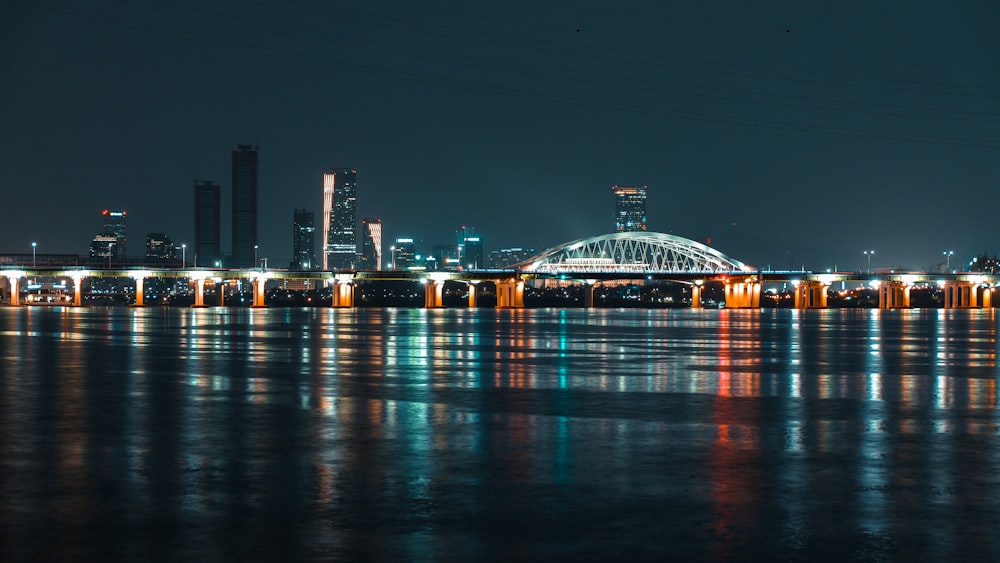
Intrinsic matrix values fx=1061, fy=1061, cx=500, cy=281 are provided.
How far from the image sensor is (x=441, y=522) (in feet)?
37.6

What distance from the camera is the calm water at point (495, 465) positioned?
1068cm

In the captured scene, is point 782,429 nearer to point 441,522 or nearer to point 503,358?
point 441,522

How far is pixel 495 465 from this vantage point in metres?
15.1

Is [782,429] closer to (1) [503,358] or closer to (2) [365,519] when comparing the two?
(2) [365,519]

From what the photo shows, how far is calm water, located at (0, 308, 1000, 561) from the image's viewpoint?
1068 centimetres

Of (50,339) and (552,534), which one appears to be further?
(50,339)

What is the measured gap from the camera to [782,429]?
63.0 ft

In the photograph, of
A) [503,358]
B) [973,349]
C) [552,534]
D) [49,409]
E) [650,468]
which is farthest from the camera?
[973,349]

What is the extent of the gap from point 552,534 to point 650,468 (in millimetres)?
4292

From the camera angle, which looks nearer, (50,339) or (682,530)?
(682,530)

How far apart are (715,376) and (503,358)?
10511 mm

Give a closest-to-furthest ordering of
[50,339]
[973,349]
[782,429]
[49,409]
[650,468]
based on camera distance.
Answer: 1. [650,468]
2. [782,429]
3. [49,409]
4. [973,349]
5. [50,339]

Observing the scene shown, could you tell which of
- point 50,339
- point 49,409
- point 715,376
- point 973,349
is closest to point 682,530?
point 49,409

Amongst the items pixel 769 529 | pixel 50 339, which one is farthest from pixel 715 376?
pixel 50 339
